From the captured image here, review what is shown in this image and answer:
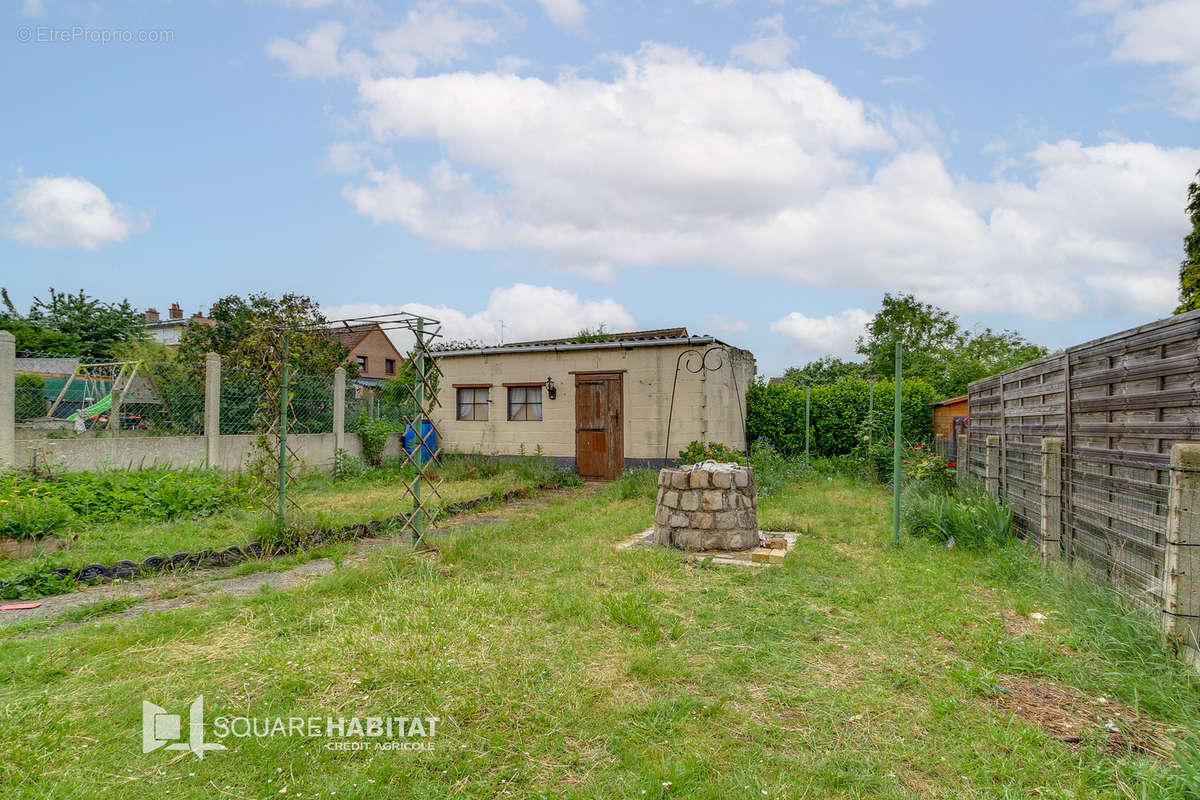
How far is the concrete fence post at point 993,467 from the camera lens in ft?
22.8

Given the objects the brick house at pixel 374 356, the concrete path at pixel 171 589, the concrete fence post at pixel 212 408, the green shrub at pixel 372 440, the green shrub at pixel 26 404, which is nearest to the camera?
the concrete path at pixel 171 589

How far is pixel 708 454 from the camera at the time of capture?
413 inches

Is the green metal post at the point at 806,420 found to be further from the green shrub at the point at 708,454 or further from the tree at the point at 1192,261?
the tree at the point at 1192,261

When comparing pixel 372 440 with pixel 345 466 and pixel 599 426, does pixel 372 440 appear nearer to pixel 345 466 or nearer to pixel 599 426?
pixel 345 466

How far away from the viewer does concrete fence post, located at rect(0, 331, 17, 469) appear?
727cm

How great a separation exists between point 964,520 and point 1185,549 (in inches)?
139

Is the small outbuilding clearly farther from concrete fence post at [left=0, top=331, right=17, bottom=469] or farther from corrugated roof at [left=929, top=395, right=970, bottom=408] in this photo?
concrete fence post at [left=0, top=331, right=17, bottom=469]

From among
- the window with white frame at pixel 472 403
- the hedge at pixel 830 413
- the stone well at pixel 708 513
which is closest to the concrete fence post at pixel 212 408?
the window with white frame at pixel 472 403

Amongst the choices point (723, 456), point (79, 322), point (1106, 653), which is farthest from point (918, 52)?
point (79, 322)

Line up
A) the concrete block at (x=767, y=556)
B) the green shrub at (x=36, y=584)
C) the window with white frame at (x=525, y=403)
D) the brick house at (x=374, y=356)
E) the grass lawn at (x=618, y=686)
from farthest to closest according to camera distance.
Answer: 1. the brick house at (x=374, y=356)
2. the window with white frame at (x=525, y=403)
3. the concrete block at (x=767, y=556)
4. the green shrub at (x=36, y=584)
5. the grass lawn at (x=618, y=686)

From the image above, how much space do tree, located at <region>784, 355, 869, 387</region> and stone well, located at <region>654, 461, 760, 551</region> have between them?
2146 centimetres

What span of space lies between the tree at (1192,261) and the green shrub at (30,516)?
25.7 metres

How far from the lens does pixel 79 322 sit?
24.7m

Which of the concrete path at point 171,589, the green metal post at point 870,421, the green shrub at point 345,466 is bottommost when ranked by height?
the concrete path at point 171,589
